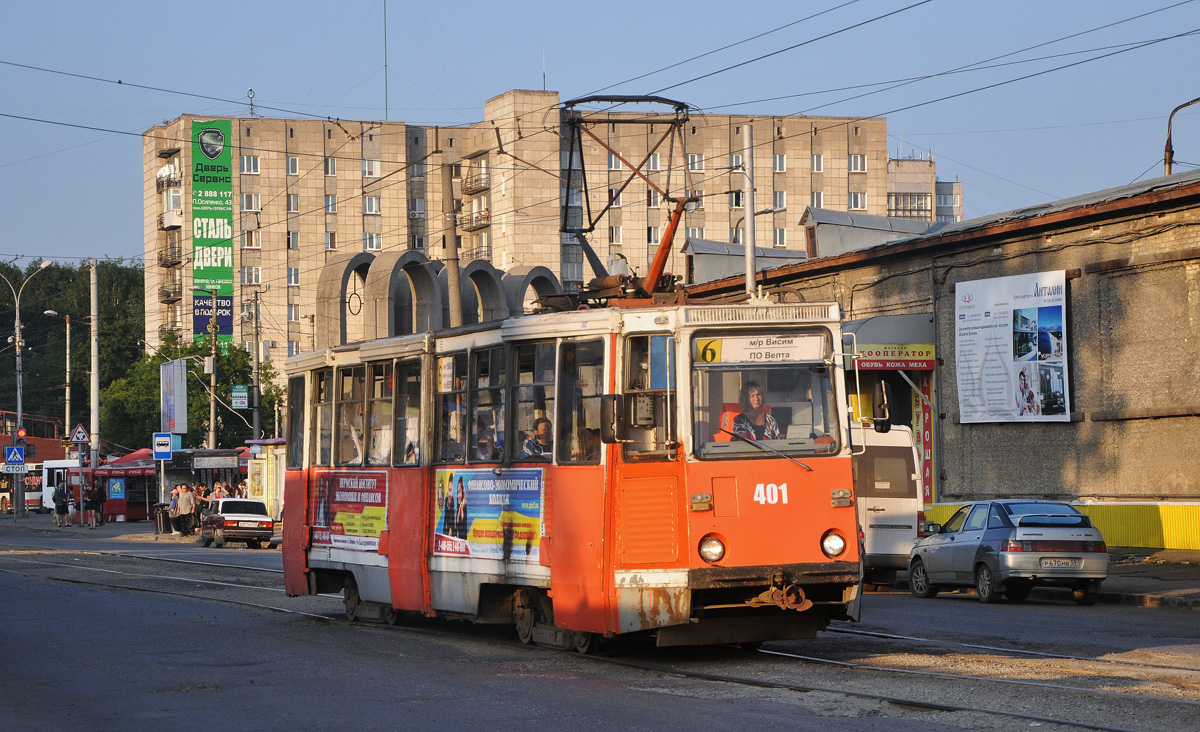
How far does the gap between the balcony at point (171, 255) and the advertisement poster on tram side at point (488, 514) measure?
259 feet

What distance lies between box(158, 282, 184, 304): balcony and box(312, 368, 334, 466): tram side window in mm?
75310

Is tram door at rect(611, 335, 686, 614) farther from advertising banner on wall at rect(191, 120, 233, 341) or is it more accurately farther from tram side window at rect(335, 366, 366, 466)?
advertising banner on wall at rect(191, 120, 233, 341)

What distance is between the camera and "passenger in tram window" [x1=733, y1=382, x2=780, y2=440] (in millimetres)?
11555

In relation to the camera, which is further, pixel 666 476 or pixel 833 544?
pixel 833 544

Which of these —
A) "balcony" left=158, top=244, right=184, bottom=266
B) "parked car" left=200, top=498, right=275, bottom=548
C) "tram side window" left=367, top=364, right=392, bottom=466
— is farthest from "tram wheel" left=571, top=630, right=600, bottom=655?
"balcony" left=158, top=244, right=184, bottom=266

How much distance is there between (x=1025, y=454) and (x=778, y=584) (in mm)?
19177

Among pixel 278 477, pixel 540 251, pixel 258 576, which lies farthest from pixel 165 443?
pixel 540 251

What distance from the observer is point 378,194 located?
8806cm

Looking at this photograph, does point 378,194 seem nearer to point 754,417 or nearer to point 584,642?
point 584,642

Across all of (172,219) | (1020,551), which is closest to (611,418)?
(1020,551)

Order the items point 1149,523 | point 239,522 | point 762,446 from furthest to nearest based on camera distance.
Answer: point 239,522 < point 1149,523 < point 762,446

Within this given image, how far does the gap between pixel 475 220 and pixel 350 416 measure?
70.4 meters

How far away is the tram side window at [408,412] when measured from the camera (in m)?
14.4

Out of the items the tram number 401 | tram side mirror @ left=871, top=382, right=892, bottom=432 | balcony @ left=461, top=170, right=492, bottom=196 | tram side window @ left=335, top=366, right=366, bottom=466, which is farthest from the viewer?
balcony @ left=461, top=170, right=492, bottom=196
